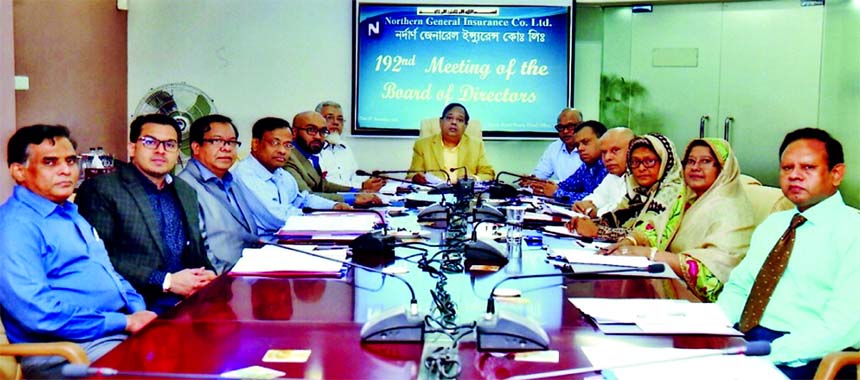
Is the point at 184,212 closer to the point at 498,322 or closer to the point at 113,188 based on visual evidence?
the point at 113,188

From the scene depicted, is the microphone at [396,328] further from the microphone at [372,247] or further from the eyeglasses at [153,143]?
the eyeglasses at [153,143]

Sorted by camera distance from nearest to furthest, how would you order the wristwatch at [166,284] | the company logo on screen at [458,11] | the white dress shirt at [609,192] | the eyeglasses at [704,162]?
1. the wristwatch at [166,284]
2. the eyeglasses at [704,162]
3. the white dress shirt at [609,192]
4. the company logo on screen at [458,11]

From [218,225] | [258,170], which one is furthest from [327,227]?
[258,170]

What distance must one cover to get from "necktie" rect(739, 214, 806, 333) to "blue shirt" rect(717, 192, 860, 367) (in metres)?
0.01

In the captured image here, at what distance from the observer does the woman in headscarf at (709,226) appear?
2.70m

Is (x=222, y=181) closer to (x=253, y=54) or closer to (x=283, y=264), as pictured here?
(x=283, y=264)

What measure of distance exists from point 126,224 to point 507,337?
5.17ft

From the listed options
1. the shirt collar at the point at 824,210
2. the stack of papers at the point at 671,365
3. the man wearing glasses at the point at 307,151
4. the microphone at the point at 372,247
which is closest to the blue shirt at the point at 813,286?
the shirt collar at the point at 824,210

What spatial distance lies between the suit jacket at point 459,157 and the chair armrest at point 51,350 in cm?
467

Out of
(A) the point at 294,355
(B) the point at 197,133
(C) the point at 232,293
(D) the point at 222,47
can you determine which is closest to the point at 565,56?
(D) the point at 222,47

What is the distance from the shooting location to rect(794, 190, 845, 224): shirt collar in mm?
2215

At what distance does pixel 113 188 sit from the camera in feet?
8.97

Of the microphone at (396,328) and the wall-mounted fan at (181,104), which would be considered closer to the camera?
the microphone at (396,328)

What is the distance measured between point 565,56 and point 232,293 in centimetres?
520
